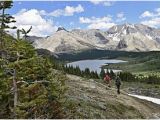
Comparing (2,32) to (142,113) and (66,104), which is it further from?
(142,113)

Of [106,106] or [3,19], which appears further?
[106,106]

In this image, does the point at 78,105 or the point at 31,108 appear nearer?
the point at 31,108

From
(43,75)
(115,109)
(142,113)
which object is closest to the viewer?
(43,75)

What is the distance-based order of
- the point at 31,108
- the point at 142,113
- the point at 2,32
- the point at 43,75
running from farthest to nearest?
the point at 142,113, the point at 43,75, the point at 2,32, the point at 31,108

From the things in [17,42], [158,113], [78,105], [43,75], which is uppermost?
[17,42]

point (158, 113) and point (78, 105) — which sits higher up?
point (78, 105)

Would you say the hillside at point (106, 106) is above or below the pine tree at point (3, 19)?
below

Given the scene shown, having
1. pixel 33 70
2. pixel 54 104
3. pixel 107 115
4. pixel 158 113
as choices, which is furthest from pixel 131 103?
pixel 33 70

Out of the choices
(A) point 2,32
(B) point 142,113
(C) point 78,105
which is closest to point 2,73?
(A) point 2,32

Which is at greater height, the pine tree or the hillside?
the pine tree

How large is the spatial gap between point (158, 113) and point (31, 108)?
33.8m

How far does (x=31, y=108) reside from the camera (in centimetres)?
2941

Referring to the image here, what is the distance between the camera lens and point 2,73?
26875 mm

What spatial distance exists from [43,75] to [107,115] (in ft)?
45.7
